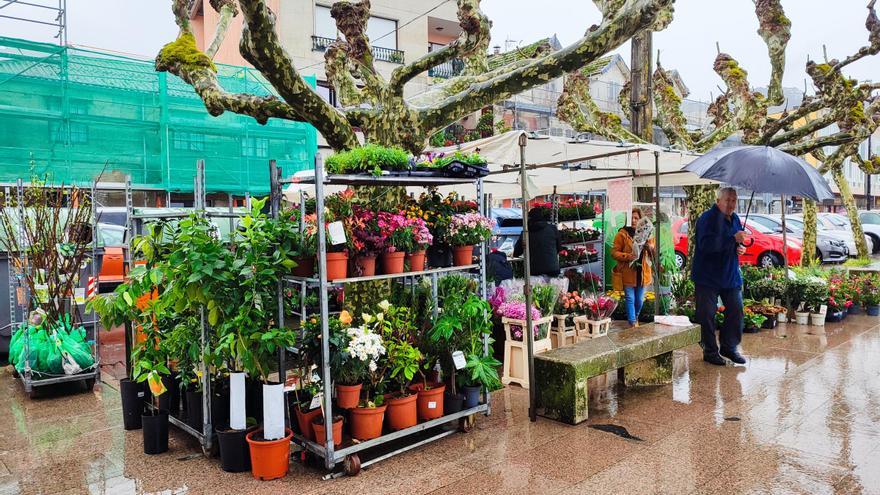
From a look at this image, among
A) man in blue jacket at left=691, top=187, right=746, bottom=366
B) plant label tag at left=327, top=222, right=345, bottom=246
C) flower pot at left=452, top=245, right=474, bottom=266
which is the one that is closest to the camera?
plant label tag at left=327, top=222, right=345, bottom=246

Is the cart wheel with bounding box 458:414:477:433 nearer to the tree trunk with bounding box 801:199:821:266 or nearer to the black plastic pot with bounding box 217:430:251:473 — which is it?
the black plastic pot with bounding box 217:430:251:473

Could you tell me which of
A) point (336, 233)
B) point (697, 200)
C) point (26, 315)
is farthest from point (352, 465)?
point (697, 200)

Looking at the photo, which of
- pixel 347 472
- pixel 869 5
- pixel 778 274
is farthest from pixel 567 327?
pixel 869 5

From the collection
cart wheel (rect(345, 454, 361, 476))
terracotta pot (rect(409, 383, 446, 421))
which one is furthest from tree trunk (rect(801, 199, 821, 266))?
cart wheel (rect(345, 454, 361, 476))

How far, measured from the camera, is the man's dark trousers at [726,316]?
691cm

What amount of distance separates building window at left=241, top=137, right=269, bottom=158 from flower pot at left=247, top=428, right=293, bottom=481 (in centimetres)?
1383

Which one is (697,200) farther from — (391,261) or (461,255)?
(391,261)

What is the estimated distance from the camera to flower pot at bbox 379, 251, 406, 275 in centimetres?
461

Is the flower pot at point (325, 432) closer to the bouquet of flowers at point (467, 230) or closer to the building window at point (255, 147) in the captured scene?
the bouquet of flowers at point (467, 230)

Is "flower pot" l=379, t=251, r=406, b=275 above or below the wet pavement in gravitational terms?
above

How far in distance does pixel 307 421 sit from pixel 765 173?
4.69m

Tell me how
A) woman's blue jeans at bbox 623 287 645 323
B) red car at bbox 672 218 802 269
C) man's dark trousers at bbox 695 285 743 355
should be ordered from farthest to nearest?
red car at bbox 672 218 802 269 → woman's blue jeans at bbox 623 287 645 323 → man's dark trousers at bbox 695 285 743 355

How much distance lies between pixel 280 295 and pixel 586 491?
2.43 m

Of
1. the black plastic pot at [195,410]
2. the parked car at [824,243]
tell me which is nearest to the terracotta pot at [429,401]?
the black plastic pot at [195,410]
